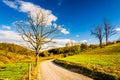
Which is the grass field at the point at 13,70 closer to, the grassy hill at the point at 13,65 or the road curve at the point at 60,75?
the grassy hill at the point at 13,65

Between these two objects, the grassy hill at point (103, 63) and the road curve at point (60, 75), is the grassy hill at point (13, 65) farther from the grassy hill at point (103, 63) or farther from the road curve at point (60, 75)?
the grassy hill at point (103, 63)

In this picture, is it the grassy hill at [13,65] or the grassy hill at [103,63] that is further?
the grassy hill at [13,65]

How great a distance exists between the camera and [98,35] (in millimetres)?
91688

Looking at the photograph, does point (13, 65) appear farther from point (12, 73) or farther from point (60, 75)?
point (60, 75)

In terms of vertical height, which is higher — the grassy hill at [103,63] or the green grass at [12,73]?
the grassy hill at [103,63]

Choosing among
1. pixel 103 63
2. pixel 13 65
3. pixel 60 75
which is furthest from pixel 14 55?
pixel 60 75

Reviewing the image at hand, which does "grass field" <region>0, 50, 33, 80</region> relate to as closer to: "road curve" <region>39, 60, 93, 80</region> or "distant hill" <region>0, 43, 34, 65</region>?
"road curve" <region>39, 60, 93, 80</region>

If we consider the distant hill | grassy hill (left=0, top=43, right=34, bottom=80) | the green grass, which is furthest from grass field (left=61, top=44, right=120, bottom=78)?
the distant hill

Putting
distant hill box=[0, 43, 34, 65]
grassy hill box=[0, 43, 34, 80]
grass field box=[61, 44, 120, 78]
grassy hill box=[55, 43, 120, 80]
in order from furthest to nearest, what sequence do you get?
1. distant hill box=[0, 43, 34, 65]
2. grassy hill box=[0, 43, 34, 80]
3. grass field box=[61, 44, 120, 78]
4. grassy hill box=[55, 43, 120, 80]

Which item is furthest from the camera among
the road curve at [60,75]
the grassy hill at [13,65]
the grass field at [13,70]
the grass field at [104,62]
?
the grassy hill at [13,65]

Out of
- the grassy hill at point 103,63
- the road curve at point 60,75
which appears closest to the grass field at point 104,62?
the grassy hill at point 103,63

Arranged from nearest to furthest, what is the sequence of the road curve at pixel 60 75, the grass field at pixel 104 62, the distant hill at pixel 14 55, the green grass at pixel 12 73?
the road curve at pixel 60 75 → the green grass at pixel 12 73 → the grass field at pixel 104 62 → the distant hill at pixel 14 55

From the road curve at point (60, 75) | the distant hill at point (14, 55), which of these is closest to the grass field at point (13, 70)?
the road curve at point (60, 75)

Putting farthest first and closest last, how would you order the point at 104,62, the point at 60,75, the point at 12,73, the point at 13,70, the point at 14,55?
the point at 14,55 < the point at 104,62 < the point at 13,70 < the point at 12,73 < the point at 60,75
